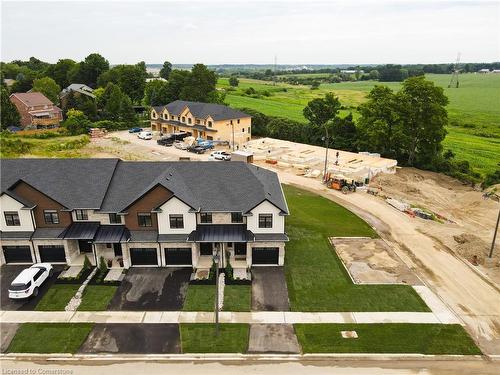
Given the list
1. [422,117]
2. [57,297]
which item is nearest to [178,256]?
[57,297]

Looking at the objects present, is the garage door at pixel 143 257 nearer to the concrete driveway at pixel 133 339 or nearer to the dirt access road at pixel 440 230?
the concrete driveway at pixel 133 339

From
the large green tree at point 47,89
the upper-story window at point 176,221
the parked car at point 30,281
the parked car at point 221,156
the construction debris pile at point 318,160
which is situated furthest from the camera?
the large green tree at point 47,89

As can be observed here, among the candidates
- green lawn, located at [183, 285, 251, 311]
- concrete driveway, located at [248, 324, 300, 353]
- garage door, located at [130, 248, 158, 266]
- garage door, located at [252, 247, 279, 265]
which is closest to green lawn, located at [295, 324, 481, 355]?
concrete driveway, located at [248, 324, 300, 353]

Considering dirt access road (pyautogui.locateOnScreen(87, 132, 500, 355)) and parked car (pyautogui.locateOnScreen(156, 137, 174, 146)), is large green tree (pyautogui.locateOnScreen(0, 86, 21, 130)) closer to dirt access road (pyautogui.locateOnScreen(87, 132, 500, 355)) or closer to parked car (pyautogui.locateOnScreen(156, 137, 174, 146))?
dirt access road (pyautogui.locateOnScreen(87, 132, 500, 355))

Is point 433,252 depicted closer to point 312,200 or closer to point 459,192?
point 312,200

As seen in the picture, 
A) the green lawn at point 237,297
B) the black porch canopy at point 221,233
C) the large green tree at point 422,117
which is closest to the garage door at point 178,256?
the black porch canopy at point 221,233

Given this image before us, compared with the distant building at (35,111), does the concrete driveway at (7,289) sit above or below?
below
